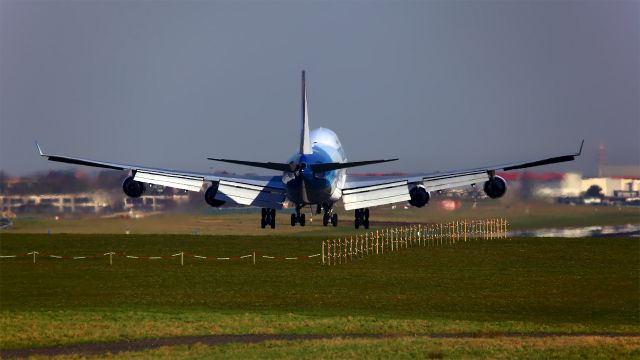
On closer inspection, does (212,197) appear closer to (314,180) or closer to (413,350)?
(314,180)

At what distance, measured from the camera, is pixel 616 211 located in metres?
105

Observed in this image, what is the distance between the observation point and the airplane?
78562 millimetres

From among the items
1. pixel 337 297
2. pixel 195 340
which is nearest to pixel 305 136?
pixel 337 297

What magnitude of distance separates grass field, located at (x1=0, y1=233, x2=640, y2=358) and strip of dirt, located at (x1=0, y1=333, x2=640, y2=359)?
1.21 meters

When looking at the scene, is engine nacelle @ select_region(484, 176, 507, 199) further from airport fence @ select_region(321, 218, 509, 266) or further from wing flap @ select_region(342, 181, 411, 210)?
airport fence @ select_region(321, 218, 509, 266)

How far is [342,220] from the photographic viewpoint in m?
107

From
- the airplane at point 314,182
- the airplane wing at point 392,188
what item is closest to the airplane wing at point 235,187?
the airplane at point 314,182

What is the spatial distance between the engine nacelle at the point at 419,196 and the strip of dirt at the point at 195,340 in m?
38.4

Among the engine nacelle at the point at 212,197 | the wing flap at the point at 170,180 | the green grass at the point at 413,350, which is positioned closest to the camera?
the green grass at the point at 413,350

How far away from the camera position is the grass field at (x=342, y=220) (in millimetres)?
98375

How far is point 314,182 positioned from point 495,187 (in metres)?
13.6

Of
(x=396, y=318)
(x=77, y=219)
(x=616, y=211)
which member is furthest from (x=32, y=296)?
(x=616, y=211)

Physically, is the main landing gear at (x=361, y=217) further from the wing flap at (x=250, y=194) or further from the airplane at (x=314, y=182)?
the wing flap at (x=250, y=194)

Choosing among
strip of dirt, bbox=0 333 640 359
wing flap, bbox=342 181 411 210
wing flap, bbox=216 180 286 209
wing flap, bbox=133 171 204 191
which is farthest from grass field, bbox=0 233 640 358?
Answer: wing flap, bbox=133 171 204 191
